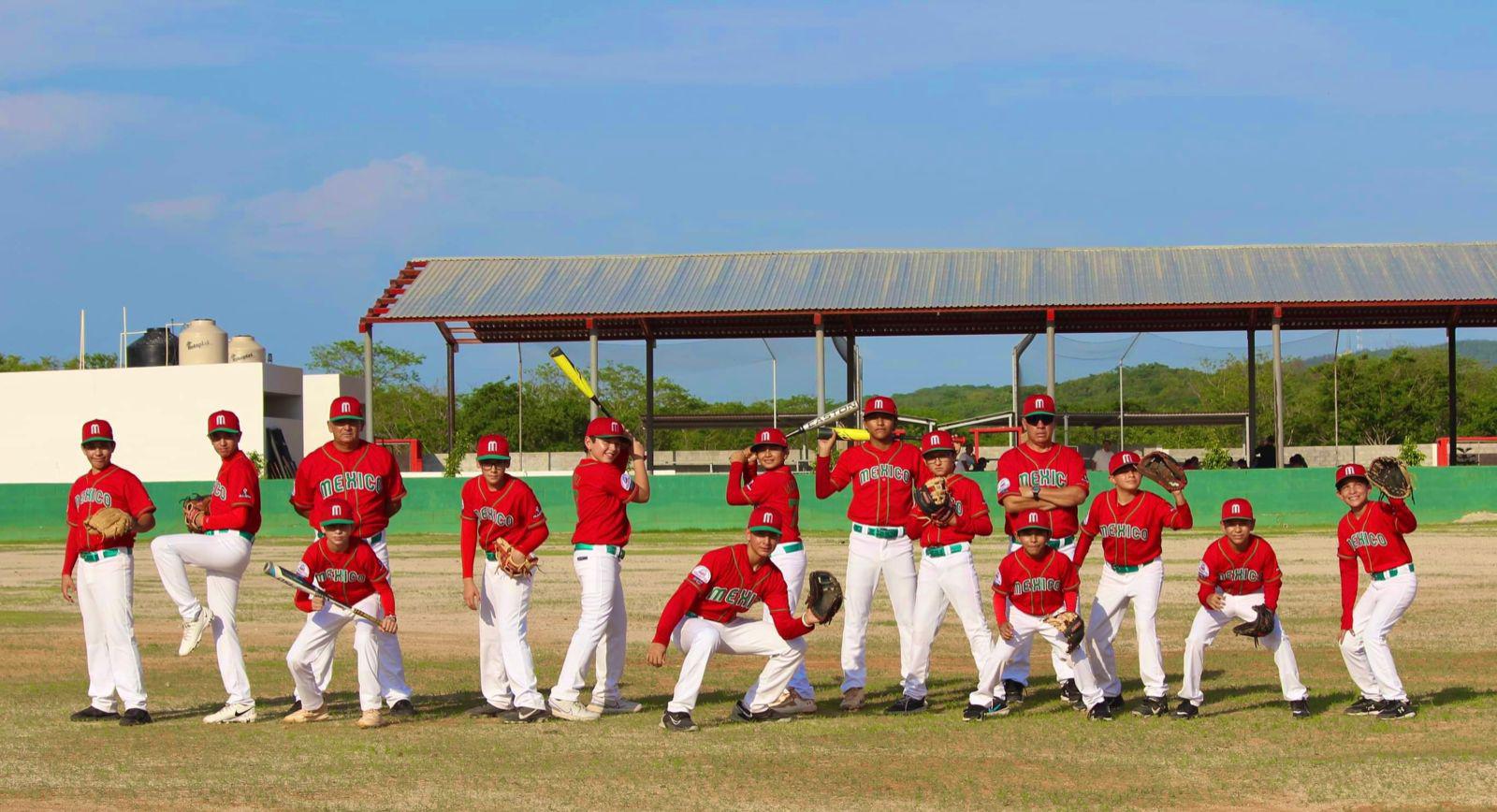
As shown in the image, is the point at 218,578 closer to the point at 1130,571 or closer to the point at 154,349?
the point at 1130,571

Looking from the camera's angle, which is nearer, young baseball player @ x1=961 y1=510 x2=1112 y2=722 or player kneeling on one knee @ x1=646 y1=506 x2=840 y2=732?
player kneeling on one knee @ x1=646 y1=506 x2=840 y2=732

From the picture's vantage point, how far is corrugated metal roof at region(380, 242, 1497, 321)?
126ft

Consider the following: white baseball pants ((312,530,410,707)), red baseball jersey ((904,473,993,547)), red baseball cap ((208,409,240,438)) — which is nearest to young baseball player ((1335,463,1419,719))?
red baseball jersey ((904,473,993,547))

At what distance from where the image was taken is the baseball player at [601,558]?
1002 centimetres

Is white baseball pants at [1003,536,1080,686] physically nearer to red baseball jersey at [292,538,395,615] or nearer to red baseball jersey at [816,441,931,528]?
red baseball jersey at [816,441,931,528]

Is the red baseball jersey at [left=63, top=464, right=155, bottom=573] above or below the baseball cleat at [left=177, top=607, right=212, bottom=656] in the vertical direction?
above

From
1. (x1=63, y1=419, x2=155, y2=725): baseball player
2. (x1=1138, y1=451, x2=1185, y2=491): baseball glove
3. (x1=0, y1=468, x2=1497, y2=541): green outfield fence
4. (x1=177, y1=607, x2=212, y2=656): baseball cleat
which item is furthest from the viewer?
(x1=0, y1=468, x2=1497, y2=541): green outfield fence

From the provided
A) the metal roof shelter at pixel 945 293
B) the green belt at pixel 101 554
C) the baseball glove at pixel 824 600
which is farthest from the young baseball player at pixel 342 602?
the metal roof shelter at pixel 945 293

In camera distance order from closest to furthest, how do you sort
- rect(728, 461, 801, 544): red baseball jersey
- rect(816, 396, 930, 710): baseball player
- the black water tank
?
rect(816, 396, 930, 710): baseball player < rect(728, 461, 801, 544): red baseball jersey < the black water tank

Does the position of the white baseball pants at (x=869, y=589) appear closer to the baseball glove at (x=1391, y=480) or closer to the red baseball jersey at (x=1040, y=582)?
the red baseball jersey at (x=1040, y=582)

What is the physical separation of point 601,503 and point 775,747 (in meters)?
2.14

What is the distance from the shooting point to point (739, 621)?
396 inches

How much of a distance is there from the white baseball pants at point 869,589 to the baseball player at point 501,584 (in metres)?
2.22

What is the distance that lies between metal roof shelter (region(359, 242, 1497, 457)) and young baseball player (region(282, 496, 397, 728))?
1052 inches
